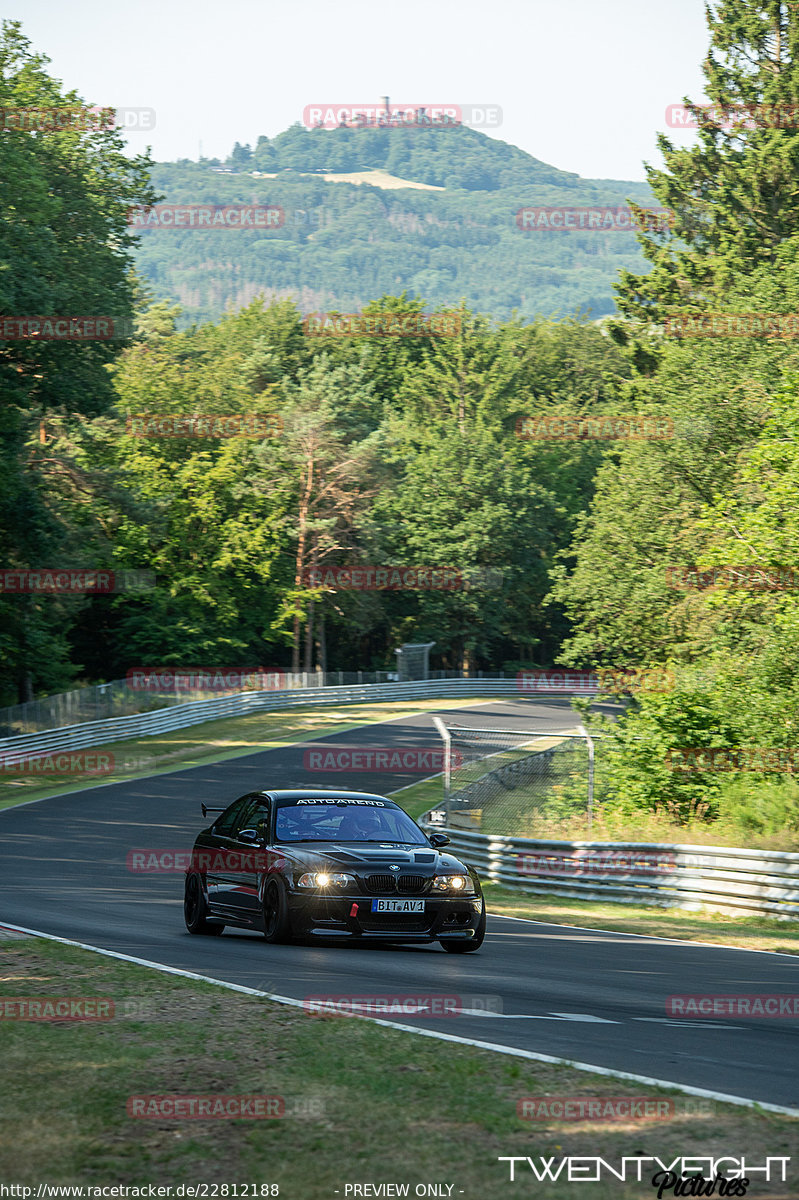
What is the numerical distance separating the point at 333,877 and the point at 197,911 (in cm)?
228

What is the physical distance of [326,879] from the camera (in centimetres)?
1170

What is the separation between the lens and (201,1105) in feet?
18.8

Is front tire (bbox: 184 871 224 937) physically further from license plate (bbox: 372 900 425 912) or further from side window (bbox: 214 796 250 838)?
license plate (bbox: 372 900 425 912)

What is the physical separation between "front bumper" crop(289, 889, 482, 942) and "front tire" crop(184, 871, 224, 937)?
5.60 feet

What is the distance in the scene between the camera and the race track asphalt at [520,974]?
7.20 metres

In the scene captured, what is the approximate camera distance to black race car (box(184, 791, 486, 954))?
11719 mm

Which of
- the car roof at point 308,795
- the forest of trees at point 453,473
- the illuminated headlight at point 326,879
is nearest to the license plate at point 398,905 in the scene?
the illuminated headlight at point 326,879

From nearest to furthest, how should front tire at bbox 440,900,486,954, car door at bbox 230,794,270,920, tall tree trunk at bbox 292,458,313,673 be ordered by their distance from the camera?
front tire at bbox 440,900,486,954 < car door at bbox 230,794,270,920 < tall tree trunk at bbox 292,458,313,673

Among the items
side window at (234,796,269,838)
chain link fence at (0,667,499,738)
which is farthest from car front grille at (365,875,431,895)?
chain link fence at (0,667,499,738)

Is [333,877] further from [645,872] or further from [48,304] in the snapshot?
[48,304]

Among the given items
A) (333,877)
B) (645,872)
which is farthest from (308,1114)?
(645,872)

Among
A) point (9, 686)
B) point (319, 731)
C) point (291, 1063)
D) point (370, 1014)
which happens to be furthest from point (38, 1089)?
point (9, 686)

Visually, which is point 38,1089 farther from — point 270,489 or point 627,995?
point 270,489

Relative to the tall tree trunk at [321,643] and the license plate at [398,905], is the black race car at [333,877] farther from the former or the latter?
the tall tree trunk at [321,643]
